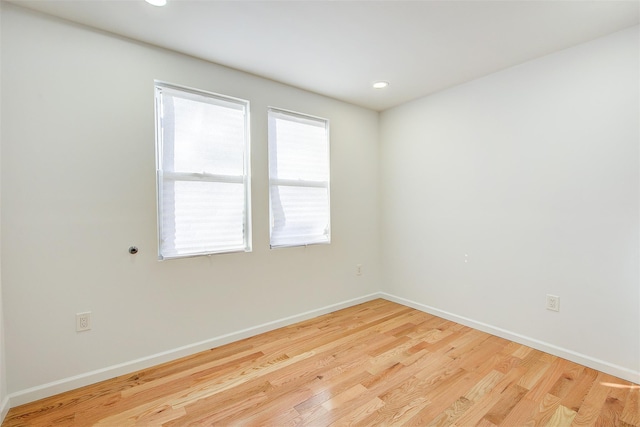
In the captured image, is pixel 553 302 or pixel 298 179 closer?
pixel 553 302

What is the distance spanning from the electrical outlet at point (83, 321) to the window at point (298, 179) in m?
1.47

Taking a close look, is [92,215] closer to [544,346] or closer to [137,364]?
[137,364]

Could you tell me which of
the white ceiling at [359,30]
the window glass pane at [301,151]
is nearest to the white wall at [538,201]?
the white ceiling at [359,30]

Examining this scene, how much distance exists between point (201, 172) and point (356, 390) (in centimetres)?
199

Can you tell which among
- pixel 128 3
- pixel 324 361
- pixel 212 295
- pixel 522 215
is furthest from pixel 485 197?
pixel 128 3

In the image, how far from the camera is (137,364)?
2.14 m

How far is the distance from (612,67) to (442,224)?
173 centimetres

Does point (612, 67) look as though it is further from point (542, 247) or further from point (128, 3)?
point (128, 3)

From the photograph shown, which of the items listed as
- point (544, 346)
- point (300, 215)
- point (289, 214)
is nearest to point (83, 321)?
point (289, 214)

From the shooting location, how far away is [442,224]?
3.12 meters

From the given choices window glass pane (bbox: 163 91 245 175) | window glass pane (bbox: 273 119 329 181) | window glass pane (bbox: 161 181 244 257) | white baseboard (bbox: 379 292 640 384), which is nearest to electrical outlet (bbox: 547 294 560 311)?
white baseboard (bbox: 379 292 640 384)

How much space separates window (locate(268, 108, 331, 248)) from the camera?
9.47 feet

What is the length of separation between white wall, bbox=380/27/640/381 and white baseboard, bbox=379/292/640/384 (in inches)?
0.4

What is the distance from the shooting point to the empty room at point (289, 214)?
178 centimetres
